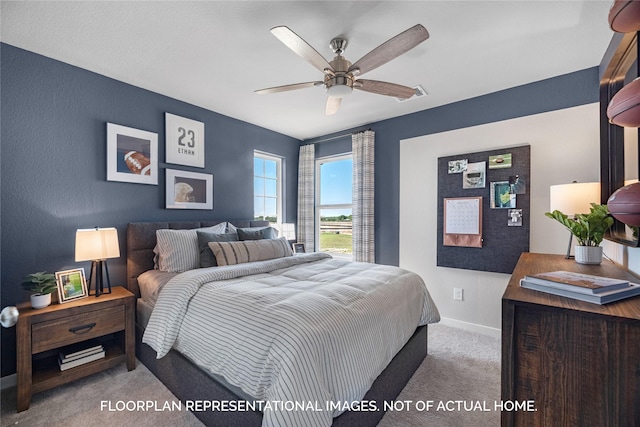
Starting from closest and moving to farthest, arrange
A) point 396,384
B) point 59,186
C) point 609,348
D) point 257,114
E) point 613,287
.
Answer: point 609,348 → point 613,287 → point 396,384 → point 59,186 → point 257,114

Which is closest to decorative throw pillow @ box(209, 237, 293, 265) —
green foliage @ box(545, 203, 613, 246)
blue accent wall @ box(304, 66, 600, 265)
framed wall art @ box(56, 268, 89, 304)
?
framed wall art @ box(56, 268, 89, 304)

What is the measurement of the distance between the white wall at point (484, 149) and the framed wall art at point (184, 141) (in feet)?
8.40

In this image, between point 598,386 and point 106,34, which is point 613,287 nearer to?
point 598,386

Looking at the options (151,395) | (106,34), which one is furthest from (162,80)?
(151,395)

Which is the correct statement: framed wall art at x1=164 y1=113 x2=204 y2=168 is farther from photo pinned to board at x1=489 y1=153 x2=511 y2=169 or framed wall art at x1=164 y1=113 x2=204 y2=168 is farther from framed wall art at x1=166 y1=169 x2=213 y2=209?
photo pinned to board at x1=489 y1=153 x2=511 y2=169

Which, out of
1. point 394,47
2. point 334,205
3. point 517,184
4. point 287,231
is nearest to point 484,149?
point 517,184

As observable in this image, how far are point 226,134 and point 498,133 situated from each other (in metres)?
3.24

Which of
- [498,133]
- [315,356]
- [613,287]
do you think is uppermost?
[498,133]

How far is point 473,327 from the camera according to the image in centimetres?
309

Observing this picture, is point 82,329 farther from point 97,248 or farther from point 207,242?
point 207,242

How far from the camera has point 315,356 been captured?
1.25 m

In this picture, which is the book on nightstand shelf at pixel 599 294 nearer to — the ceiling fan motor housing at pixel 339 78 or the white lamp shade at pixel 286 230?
the ceiling fan motor housing at pixel 339 78

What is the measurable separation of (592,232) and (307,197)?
3542 millimetres

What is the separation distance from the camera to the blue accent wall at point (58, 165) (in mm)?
2121
